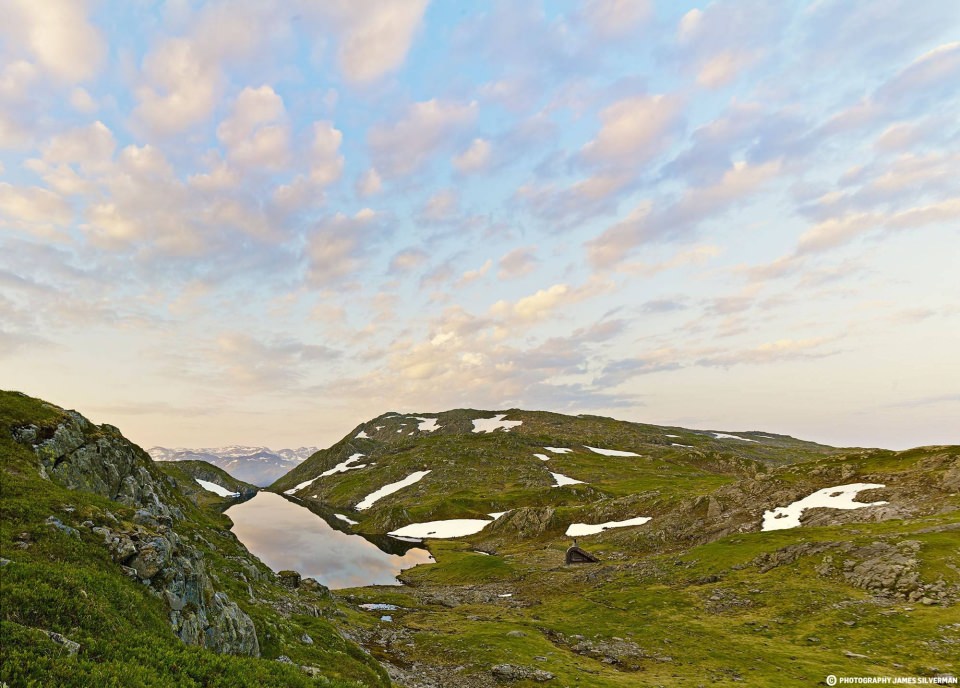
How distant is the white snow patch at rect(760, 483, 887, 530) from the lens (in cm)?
7744

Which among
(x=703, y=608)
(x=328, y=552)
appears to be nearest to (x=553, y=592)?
(x=703, y=608)

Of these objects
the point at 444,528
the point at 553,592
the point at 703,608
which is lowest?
the point at 444,528

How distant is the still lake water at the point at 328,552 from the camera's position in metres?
95.6

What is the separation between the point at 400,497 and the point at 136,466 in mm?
153018

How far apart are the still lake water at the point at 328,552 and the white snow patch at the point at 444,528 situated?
8.08 meters

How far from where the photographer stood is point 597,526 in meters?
114

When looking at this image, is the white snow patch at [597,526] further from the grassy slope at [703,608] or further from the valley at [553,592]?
the grassy slope at [703,608]

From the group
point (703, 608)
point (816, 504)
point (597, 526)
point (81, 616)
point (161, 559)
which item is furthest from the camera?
point (597, 526)

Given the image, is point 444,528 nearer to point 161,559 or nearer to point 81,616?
point 161,559

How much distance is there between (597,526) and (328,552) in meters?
70.3

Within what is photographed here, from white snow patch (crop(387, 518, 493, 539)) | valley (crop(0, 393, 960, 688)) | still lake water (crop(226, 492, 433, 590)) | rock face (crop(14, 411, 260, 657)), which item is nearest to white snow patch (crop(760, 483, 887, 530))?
valley (crop(0, 393, 960, 688))

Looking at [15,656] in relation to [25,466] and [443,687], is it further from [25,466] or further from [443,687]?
[443,687]

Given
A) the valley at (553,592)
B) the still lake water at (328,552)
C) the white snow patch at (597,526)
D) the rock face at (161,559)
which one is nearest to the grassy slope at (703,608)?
the valley at (553,592)

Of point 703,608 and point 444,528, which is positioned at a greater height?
point 703,608
